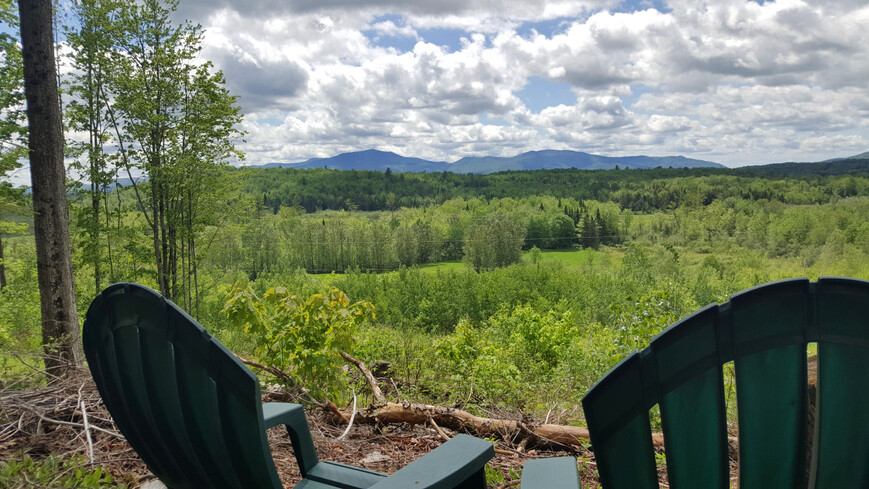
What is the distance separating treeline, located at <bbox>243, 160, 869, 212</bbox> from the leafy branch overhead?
55153mm

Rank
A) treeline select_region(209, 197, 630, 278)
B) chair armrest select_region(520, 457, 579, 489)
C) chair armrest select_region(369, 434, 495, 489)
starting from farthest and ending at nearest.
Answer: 1. treeline select_region(209, 197, 630, 278)
2. chair armrest select_region(369, 434, 495, 489)
3. chair armrest select_region(520, 457, 579, 489)

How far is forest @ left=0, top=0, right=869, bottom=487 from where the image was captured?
4.86 metres

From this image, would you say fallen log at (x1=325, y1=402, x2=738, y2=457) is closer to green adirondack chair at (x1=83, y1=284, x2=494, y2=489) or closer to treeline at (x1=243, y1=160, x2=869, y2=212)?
green adirondack chair at (x1=83, y1=284, x2=494, y2=489)

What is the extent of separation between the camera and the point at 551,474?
0.93 meters

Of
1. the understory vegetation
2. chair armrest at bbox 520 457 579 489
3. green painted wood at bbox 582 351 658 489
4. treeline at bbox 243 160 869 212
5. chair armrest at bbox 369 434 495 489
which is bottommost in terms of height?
the understory vegetation

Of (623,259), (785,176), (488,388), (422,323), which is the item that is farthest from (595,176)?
(488,388)

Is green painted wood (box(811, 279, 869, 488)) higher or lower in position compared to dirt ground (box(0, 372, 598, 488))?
higher

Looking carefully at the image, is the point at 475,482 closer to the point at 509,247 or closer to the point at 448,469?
the point at 448,469

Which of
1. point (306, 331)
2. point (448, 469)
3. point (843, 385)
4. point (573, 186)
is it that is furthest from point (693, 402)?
point (573, 186)

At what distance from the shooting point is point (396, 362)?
6215 millimetres

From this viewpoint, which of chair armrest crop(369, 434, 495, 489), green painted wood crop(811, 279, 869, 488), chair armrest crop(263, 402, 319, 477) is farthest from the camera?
chair armrest crop(263, 402, 319, 477)

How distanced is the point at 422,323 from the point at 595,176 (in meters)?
45.7

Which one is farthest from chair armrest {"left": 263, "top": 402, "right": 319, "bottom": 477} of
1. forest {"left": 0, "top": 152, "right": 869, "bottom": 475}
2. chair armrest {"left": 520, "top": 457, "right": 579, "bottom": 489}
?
forest {"left": 0, "top": 152, "right": 869, "bottom": 475}

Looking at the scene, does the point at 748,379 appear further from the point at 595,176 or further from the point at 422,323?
the point at 595,176
